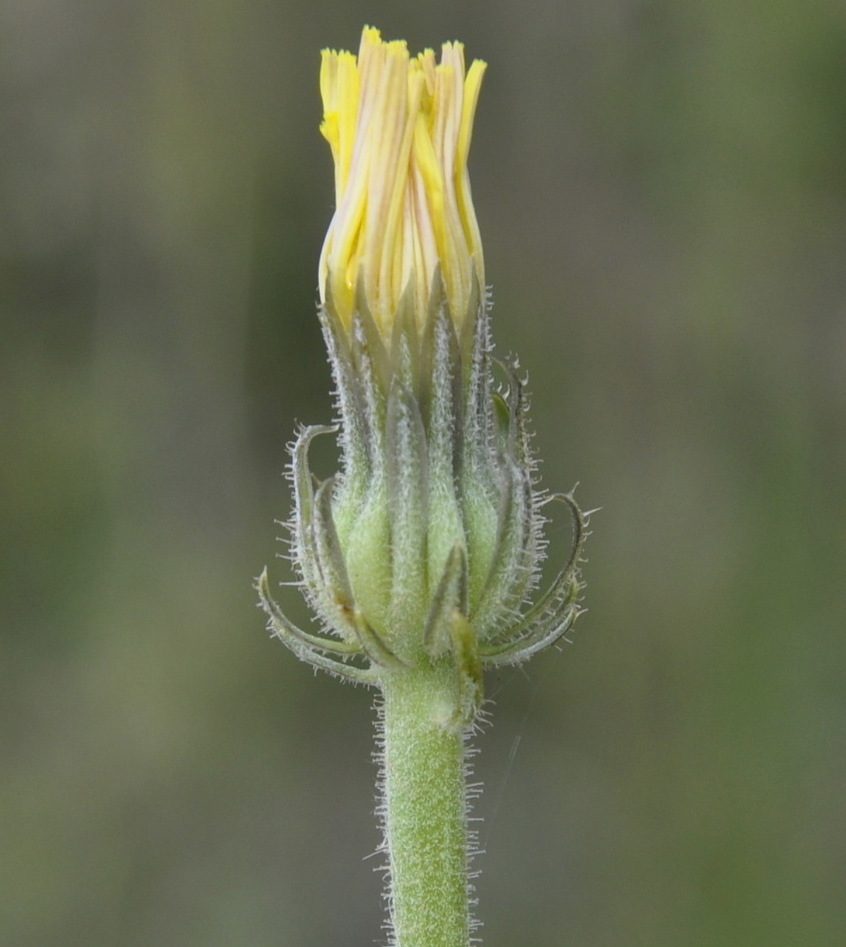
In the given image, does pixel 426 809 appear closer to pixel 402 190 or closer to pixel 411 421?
pixel 411 421

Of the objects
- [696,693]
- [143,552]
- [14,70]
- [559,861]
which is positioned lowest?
[559,861]

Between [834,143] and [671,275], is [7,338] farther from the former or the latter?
[834,143]

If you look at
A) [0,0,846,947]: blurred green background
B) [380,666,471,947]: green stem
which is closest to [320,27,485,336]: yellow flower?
[380,666,471,947]: green stem

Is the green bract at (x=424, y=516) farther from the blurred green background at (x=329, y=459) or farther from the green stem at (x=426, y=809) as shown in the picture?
the blurred green background at (x=329, y=459)

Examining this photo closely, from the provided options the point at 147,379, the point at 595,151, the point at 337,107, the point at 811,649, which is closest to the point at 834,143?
the point at 595,151

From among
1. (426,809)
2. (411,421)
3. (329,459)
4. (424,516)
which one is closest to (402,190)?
(411,421)

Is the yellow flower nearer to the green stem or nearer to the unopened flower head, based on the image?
the unopened flower head

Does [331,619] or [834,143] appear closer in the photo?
[331,619]
